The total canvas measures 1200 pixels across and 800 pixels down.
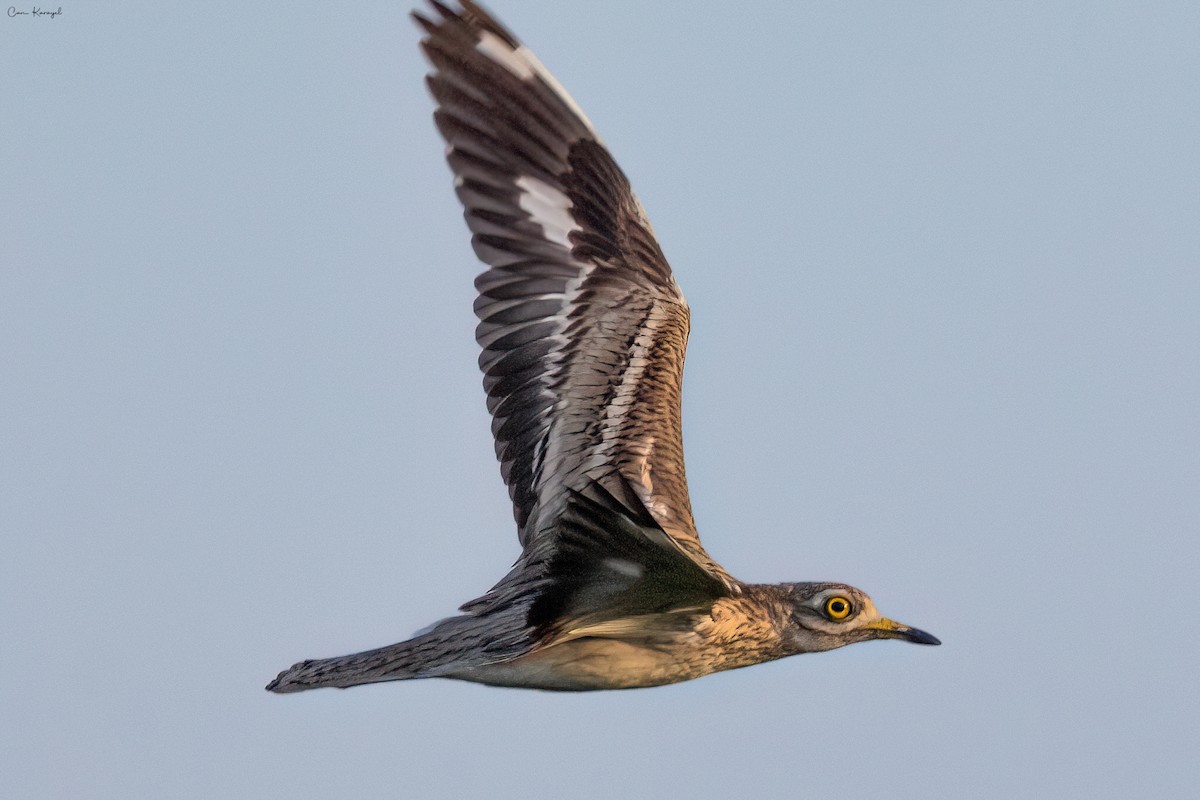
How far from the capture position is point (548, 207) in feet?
29.4

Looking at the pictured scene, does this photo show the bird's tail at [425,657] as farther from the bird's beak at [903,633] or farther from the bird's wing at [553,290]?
the bird's beak at [903,633]

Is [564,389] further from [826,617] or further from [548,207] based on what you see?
[826,617]

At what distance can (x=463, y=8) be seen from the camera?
8.50 meters

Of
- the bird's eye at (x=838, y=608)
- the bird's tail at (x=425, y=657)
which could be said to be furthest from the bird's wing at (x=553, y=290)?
the bird's tail at (x=425, y=657)

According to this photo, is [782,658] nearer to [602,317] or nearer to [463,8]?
[602,317]

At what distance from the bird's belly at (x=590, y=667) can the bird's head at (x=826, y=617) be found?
749 mm

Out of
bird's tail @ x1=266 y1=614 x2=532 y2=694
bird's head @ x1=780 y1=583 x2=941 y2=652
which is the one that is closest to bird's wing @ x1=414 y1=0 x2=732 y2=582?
bird's head @ x1=780 y1=583 x2=941 y2=652

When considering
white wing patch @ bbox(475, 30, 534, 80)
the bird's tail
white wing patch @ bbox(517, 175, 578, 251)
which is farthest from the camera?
white wing patch @ bbox(517, 175, 578, 251)

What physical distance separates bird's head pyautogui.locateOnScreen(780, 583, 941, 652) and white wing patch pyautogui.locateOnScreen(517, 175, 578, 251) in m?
2.48

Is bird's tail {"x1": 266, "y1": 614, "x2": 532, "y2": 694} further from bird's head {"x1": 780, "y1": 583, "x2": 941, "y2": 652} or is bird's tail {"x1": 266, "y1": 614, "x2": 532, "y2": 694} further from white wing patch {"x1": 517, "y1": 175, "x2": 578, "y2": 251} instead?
white wing patch {"x1": 517, "y1": 175, "x2": 578, "y2": 251}

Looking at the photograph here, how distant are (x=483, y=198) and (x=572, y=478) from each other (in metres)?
1.78

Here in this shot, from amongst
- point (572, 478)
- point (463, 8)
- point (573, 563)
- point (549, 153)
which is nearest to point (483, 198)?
point (549, 153)

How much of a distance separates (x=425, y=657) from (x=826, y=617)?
7.48ft

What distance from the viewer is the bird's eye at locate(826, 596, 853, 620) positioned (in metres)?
8.10
